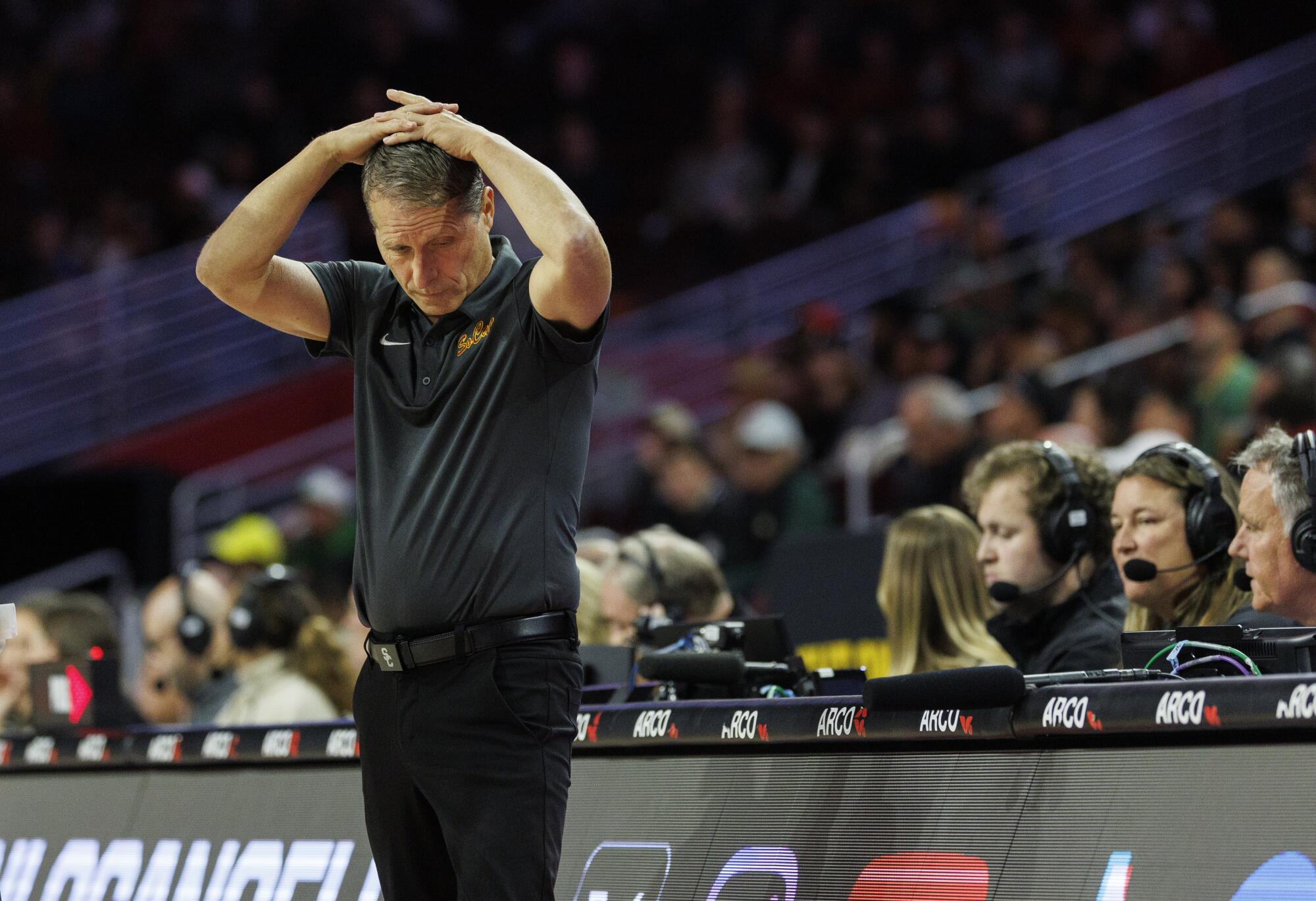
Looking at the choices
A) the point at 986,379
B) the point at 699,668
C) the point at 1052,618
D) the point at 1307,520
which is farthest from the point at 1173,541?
the point at 986,379

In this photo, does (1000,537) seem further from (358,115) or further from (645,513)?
(358,115)

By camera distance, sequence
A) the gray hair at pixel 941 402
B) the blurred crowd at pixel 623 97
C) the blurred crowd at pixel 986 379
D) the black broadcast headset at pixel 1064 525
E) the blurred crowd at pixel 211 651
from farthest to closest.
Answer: the blurred crowd at pixel 623 97 < the gray hair at pixel 941 402 < the blurred crowd at pixel 986 379 < the blurred crowd at pixel 211 651 < the black broadcast headset at pixel 1064 525

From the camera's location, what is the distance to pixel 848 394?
10688mm

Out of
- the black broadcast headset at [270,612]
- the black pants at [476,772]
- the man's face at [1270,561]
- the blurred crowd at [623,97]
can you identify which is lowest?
the black pants at [476,772]

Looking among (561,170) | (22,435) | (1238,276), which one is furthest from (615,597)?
(561,170)

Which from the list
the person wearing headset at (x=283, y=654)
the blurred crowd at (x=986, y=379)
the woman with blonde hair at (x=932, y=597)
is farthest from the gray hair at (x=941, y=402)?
the woman with blonde hair at (x=932, y=597)

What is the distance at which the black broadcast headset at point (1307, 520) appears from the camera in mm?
3156

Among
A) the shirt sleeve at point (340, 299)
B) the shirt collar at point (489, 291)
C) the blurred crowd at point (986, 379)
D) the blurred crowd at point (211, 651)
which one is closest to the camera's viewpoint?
the shirt collar at point (489, 291)

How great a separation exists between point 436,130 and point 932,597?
2.41 m

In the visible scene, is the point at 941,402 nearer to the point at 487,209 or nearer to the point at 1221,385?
the point at 1221,385

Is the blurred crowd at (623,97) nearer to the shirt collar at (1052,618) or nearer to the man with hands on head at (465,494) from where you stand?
the shirt collar at (1052,618)

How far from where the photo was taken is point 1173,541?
14.0 ft

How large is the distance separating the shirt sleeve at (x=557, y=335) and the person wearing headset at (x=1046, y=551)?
1876mm

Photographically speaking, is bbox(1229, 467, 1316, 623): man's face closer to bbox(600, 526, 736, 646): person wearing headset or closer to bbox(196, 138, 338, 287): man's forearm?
bbox(196, 138, 338, 287): man's forearm
